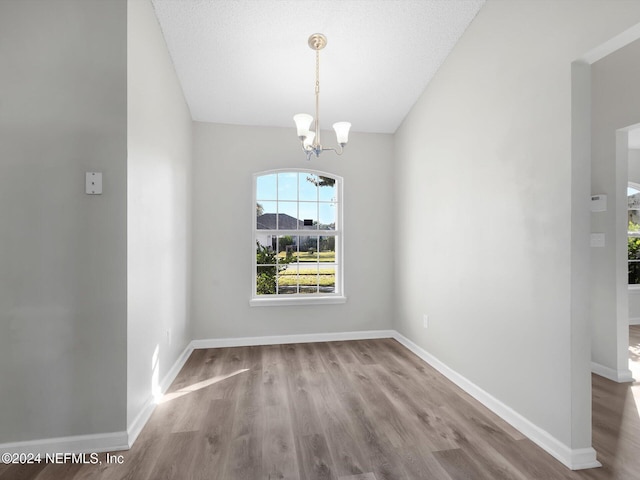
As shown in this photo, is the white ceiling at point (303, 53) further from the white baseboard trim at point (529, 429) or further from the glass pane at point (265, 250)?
the white baseboard trim at point (529, 429)

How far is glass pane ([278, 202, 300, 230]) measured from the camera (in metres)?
3.74

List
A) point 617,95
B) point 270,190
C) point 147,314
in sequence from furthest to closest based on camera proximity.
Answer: point 270,190
point 617,95
point 147,314

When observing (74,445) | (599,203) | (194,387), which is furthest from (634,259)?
(74,445)

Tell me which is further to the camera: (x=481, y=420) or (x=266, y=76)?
(x=266, y=76)

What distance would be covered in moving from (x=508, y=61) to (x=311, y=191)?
230 centimetres

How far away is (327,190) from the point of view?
3846 mm

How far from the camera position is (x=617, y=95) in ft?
8.85

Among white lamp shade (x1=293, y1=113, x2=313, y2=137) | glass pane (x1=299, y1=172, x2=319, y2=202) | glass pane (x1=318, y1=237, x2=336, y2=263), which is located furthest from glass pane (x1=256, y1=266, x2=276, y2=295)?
white lamp shade (x1=293, y1=113, x2=313, y2=137)

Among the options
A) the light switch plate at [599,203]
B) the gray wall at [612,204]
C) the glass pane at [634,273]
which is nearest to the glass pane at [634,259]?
the glass pane at [634,273]

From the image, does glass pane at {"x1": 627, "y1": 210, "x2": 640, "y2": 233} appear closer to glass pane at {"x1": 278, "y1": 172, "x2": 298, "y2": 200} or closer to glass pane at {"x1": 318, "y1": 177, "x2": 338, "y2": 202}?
glass pane at {"x1": 318, "y1": 177, "x2": 338, "y2": 202}

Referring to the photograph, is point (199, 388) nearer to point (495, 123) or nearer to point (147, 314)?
point (147, 314)

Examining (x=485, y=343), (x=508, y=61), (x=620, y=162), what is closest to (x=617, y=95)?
(x=620, y=162)

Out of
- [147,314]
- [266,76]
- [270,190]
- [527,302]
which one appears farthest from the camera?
[270,190]

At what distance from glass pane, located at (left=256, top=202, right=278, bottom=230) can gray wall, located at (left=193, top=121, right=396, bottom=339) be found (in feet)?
0.42
